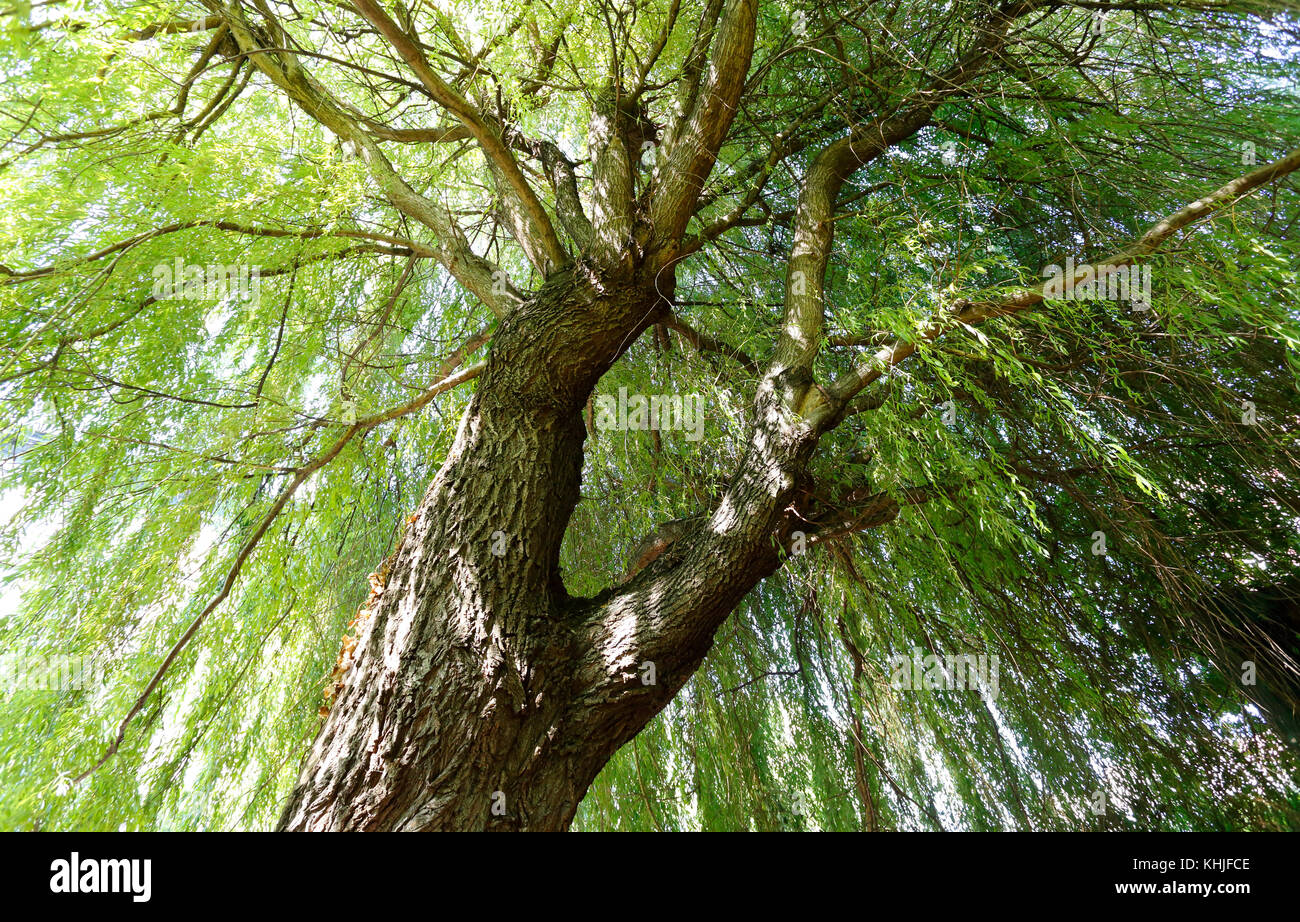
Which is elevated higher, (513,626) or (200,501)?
(200,501)

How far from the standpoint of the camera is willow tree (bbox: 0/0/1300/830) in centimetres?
161

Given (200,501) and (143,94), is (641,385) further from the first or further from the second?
(143,94)

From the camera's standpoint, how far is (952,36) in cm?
222

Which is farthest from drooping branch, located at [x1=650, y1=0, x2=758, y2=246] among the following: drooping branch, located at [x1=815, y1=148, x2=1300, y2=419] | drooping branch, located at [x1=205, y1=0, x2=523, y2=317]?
drooping branch, located at [x1=815, y1=148, x2=1300, y2=419]

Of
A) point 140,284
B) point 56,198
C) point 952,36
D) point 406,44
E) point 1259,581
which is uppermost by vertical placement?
point 952,36

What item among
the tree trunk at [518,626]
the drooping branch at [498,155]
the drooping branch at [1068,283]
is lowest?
the tree trunk at [518,626]

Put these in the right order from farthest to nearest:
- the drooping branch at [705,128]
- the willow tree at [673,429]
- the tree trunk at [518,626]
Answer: the drooping branch at [705,128] → the willow tree at [673,429] → the tree trunk at [518,626]

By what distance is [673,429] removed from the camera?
2445 mm

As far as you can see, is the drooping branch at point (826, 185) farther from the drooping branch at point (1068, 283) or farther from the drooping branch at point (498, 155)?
the drooping branch at point (498, 155)

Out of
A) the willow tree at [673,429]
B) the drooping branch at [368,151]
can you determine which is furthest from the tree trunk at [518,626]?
the drooping branch at [368,151]

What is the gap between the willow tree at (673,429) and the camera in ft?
5.28

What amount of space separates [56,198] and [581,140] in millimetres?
1838

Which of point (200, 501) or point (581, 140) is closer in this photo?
point (200, 501)
